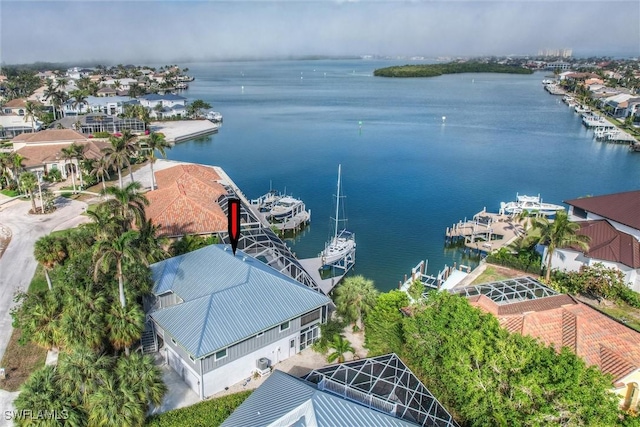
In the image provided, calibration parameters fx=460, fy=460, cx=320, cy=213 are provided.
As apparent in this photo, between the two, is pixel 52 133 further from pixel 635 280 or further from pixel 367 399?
pixel 635 280

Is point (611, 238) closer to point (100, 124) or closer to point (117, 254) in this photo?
point (117, 254)

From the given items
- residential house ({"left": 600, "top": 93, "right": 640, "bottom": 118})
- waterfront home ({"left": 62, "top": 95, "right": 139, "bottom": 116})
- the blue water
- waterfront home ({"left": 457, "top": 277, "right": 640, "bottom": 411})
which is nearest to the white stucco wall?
waterfront home ({"left": 457, "top": 277, "right": 640, "bottom": 411})

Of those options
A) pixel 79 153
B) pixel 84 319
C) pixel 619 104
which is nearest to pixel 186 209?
pixel 84 319

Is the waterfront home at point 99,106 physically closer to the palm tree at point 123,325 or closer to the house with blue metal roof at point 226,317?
the house with blue metal roof at point 226,317

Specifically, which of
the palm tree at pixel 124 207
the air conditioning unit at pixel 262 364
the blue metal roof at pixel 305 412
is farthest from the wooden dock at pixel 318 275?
the blue metal roof at pixel 305 412

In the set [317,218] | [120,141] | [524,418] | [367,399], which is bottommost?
[317,218]

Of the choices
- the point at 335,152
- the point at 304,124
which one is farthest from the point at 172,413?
the point at 304,124
